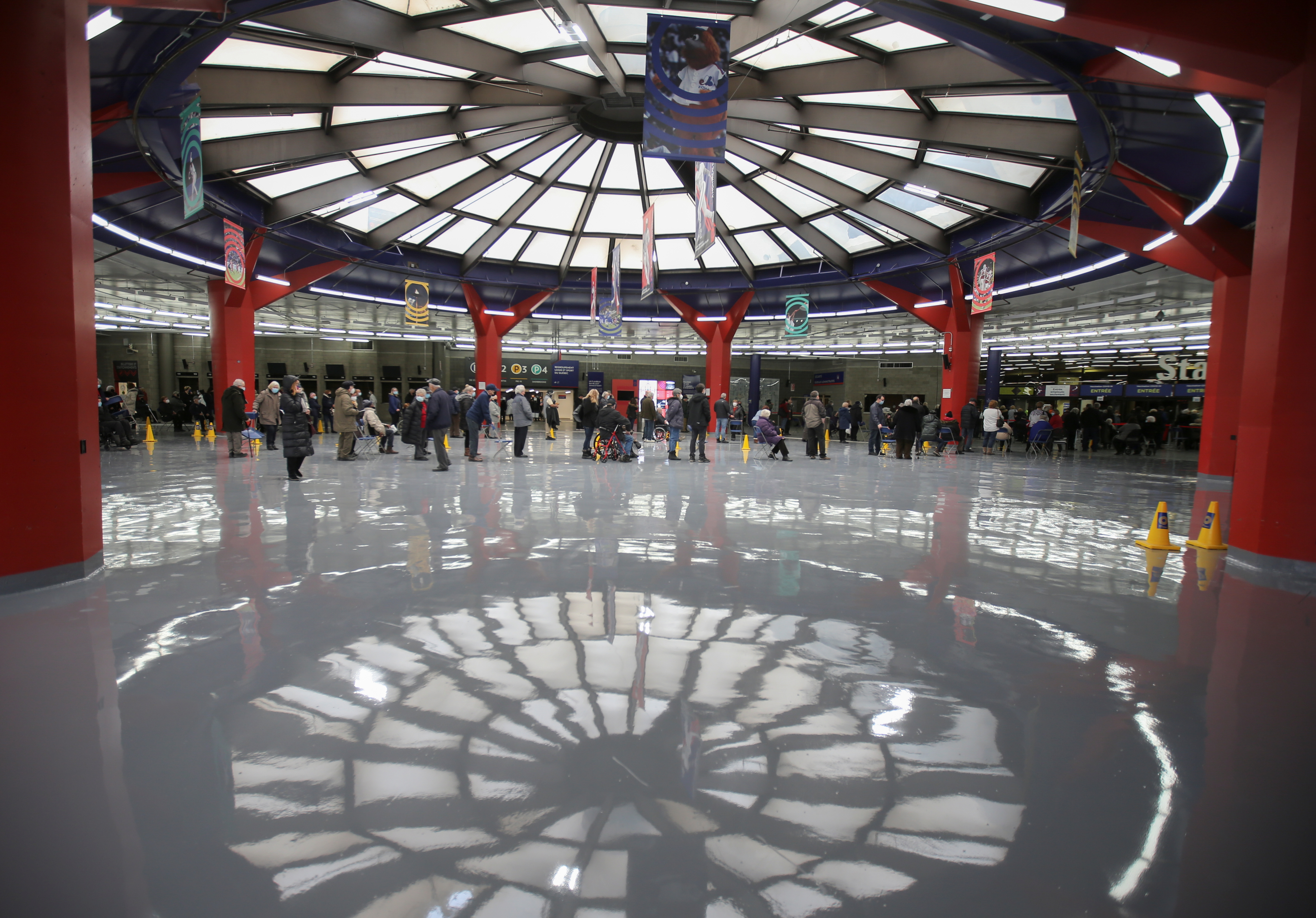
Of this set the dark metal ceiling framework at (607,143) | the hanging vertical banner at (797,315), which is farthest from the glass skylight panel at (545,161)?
the hanging vertical banner at (797,315)

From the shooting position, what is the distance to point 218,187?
13656 millimetres

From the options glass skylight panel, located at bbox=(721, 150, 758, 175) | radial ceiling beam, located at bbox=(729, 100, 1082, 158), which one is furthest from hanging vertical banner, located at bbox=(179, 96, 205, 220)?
glass skylight panel, located at bbox=(721, 150, 758, 175)

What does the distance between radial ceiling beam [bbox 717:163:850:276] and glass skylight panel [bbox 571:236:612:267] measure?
5.86 meters

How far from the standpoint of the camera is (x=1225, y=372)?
11.9 metres

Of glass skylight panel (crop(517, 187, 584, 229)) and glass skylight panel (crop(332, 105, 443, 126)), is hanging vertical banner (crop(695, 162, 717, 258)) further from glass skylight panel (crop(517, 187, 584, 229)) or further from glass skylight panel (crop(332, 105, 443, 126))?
glass skylight panel (crop(517, 187, 584, 229))

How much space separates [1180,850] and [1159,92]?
9.48 metres

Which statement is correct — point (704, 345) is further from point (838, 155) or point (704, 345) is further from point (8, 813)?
point (8, 813)

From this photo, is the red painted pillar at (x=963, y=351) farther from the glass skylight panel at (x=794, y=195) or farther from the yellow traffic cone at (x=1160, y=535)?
the yellow traffic cone at (x=1160, y=535)

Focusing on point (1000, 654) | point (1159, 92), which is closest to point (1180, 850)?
point (1000, 654)

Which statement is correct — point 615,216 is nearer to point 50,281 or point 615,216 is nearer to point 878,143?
point 878,143

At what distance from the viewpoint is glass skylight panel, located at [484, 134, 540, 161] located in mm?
12969

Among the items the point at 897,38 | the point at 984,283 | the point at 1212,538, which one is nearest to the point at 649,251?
the point at 897,38

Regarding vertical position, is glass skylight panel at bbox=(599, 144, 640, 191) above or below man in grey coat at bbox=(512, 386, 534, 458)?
above

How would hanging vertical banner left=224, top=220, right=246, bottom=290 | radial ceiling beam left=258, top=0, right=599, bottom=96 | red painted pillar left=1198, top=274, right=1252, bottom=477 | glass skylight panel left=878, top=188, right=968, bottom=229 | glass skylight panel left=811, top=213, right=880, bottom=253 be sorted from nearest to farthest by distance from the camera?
radial ceiling beam left=258, top=0, right=599, bottom=96 → red painted pillar left=1198, top=274, right=1252, bottom=477 → hanging vertical banner left=224, top=220, right=246, bottom=290 → glass skylight panel left=878, top=188, right=968, bottom=229 → glass skylight panel left=811, top=213, right=880, bottom=253
